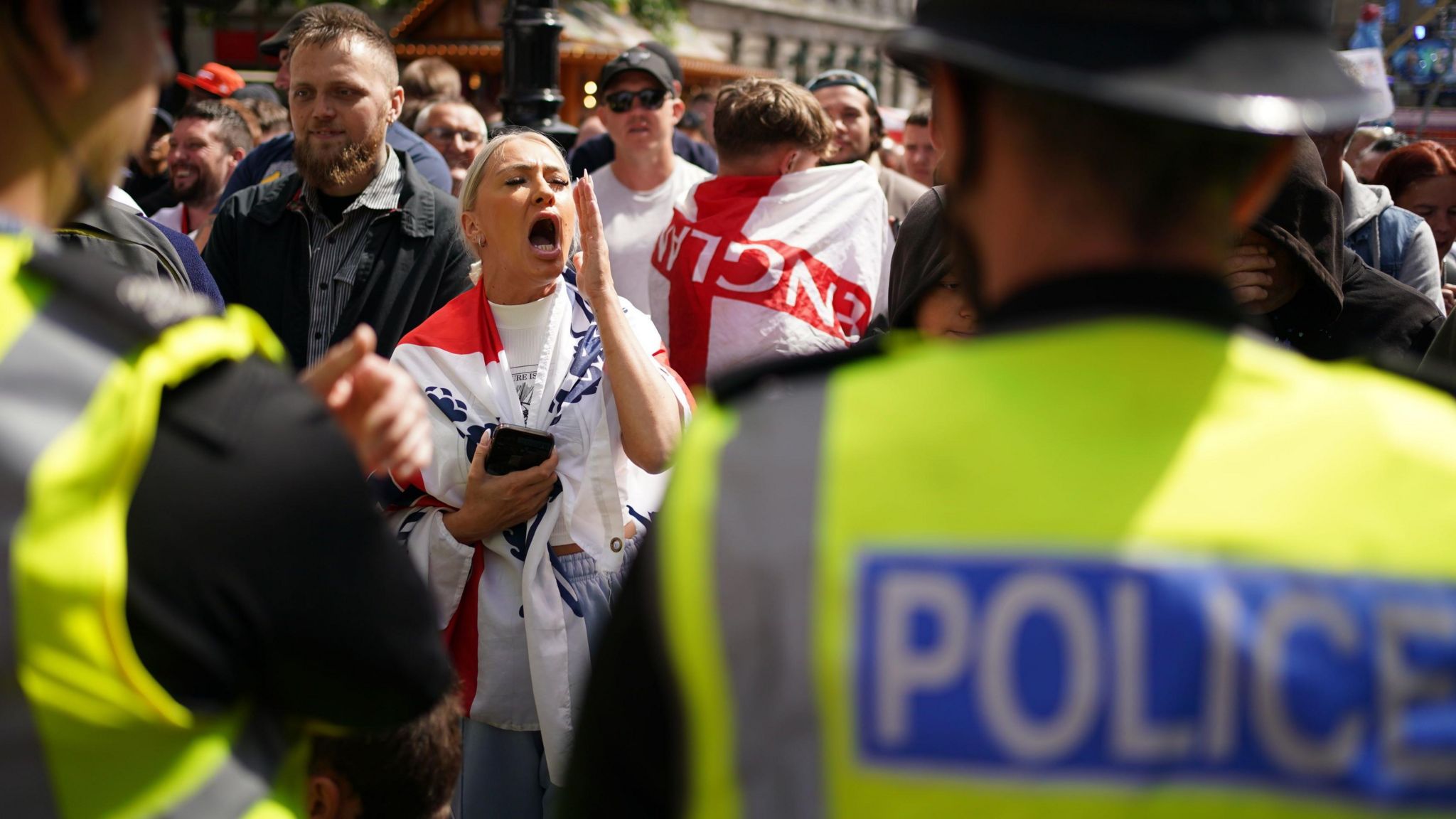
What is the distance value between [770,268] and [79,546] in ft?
12.9

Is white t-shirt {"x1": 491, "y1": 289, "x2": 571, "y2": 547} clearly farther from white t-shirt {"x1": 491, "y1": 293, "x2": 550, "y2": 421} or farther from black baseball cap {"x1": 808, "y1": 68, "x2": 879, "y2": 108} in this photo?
black baseball cap {"x1": 808, "y1": 68, "x2": 879, "y2": 108}

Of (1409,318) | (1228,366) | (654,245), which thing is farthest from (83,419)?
(654,245)

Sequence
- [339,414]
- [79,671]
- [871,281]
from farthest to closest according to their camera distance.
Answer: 1. [871,281]
2. [339,414]
3. [79,671]

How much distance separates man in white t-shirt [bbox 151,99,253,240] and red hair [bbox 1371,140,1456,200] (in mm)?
5626

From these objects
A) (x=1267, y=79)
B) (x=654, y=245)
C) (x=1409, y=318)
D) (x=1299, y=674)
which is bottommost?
(x=654, y=245)

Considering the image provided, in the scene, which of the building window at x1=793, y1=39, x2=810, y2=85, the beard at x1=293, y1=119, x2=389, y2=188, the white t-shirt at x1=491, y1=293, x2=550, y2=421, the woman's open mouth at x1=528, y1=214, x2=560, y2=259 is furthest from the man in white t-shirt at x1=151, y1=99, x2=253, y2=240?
the building window at x1=793, y1=39, x2=810, y2=85

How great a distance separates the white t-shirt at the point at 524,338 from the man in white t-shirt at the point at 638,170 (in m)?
1.91

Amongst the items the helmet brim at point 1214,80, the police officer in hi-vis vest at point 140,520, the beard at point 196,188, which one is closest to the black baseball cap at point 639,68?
the beard at point 196,188

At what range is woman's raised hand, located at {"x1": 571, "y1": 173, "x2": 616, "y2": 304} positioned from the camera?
3.85m

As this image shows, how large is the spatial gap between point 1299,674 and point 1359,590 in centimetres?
9

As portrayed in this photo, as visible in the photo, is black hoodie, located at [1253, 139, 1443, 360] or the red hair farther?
the red hair

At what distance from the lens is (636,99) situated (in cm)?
642

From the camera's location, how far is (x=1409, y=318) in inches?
150

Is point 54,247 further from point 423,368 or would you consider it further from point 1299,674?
point 423,368
